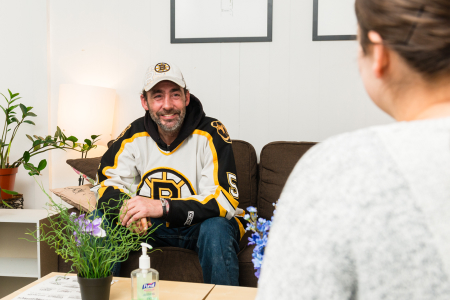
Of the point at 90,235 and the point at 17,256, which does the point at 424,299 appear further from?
the point at 17,256

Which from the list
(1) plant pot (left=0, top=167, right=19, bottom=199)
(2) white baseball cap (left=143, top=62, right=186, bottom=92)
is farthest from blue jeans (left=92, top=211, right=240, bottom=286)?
(1) plant pot (left=0, top=167, right=19, bottom=199)

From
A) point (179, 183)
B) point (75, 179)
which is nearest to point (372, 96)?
point (179, 183)

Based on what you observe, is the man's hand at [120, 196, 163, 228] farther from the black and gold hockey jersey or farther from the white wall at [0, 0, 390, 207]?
the white wall at [0, 0, 390, 207]

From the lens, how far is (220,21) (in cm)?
248

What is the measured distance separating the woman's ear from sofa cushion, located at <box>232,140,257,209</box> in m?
1.82

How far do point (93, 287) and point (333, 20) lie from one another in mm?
2054

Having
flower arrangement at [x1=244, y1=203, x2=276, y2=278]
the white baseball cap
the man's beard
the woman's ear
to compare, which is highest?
the white baseball cap

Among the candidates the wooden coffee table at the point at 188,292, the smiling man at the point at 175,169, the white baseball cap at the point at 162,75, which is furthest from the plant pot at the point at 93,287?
the white baseball cap at the point at 162,75

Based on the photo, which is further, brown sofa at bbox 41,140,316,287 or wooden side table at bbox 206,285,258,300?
brown sofa at bbox 41,140,316,287

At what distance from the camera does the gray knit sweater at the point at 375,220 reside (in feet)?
0.93

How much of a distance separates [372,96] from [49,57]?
2757mm

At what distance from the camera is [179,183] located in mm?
1835

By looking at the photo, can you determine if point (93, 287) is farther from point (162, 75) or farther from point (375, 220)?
point (162, 75)

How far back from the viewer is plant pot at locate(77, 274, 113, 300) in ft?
3.42
